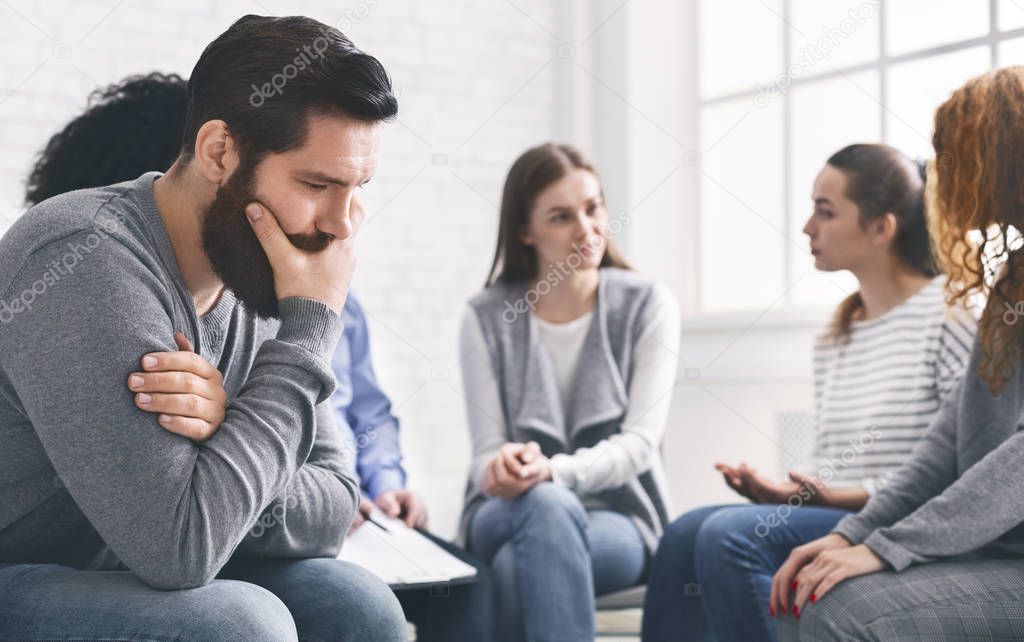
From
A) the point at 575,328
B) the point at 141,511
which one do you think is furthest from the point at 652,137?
the point at 141,511

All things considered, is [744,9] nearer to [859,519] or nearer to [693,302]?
[693,302]

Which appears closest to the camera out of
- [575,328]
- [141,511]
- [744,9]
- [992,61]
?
[141,511]

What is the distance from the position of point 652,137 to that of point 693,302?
0.57 meters

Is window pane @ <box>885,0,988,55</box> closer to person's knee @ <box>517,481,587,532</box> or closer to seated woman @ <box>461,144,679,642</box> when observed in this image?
seated woman @ <box>461,144,679,642</box>

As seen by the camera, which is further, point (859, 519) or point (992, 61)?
point (992, 61)

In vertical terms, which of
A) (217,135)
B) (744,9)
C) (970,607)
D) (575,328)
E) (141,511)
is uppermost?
(744,9)

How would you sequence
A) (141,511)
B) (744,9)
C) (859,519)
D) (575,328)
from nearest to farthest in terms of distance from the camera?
(141,511) → (859,519) → (575,328) → (744,9)

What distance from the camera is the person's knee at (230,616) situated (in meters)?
1.08

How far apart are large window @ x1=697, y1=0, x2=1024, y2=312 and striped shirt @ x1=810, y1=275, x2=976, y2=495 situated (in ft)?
3.20

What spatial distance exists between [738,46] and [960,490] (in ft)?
7.85

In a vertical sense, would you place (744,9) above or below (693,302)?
above

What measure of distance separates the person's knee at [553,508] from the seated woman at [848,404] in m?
0.18

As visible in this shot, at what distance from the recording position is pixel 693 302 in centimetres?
360

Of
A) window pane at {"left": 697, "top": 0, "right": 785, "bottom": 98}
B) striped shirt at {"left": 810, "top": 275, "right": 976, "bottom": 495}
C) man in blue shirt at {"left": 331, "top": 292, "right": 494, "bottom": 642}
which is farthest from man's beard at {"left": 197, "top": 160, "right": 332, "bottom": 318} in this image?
window pane at {"left": 697, "top": 0, "right": 785, "bottom": 98}
